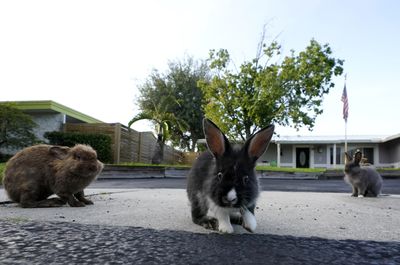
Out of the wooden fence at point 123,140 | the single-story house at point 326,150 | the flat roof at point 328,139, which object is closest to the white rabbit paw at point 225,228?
the wooden fence at point 123,140

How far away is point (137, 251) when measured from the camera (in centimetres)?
187

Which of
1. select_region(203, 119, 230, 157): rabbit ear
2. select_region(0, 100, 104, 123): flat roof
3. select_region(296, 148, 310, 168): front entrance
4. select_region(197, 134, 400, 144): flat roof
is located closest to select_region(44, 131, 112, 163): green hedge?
select_region(0, 100, 104, 123): flat roof

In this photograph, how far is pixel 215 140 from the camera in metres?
2.74

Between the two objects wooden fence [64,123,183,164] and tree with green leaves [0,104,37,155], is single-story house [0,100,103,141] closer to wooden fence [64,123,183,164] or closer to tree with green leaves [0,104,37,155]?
wooden fence [64,123,183,164]

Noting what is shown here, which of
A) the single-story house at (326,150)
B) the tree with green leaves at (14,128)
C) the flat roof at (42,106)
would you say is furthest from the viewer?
the single-story house at (326,150)

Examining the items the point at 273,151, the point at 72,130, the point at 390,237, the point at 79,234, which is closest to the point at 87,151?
the point at 79,234

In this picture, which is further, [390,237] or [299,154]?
[299,154]

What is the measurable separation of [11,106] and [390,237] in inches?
767

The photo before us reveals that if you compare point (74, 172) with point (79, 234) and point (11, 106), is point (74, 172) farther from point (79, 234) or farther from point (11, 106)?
point (11, 106)

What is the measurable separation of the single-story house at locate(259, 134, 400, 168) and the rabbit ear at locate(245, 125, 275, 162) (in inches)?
1204

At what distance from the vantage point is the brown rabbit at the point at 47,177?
13.1ft

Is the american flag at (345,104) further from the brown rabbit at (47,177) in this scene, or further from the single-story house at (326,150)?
the brown rabbit at (47,177)

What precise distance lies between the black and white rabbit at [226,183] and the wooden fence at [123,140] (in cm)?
1823

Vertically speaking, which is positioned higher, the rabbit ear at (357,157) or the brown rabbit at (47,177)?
the rabbit ear at (357,157)
